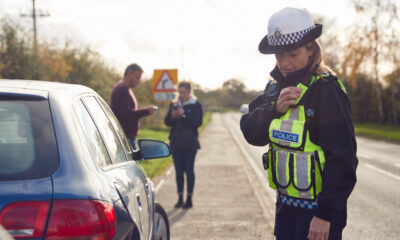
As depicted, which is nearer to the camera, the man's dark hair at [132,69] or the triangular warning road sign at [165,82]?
the man's dark hair at [132,69]

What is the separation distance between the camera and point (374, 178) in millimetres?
11055

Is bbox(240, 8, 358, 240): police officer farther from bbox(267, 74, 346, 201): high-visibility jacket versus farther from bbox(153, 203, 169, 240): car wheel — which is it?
bbox(153, 203, 169, 240): car wheel

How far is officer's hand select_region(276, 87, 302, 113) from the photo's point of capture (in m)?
2.41

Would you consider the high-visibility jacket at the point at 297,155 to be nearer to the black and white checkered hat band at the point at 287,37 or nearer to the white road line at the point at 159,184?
the black and white checkered hat band at the point at 287,37

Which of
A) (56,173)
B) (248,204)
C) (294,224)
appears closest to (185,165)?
(248,204)

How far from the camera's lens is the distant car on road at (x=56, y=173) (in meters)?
1.90

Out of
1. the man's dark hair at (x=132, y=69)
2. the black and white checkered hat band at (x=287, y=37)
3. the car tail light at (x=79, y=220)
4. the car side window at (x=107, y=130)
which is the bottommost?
the car tail light at (x=79, y=220)

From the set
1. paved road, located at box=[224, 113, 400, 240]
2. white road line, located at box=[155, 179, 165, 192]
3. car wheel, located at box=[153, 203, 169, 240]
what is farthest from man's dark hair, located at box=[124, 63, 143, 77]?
paved road, located at box=[224, 113, 400, 240]

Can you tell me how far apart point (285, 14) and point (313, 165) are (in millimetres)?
816

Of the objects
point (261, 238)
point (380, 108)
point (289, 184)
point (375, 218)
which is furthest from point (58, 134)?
point (380, 108)

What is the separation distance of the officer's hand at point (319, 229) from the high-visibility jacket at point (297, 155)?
0.47ft

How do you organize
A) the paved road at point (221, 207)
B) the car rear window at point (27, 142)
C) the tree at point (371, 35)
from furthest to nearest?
the tree at point (371, 35) → the paved road at point (221, 207) → the car rear window at point (27, 142)

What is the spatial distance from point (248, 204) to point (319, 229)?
565 centimetres

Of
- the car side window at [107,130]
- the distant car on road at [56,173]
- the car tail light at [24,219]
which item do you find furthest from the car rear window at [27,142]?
the car side window at [107,130]
